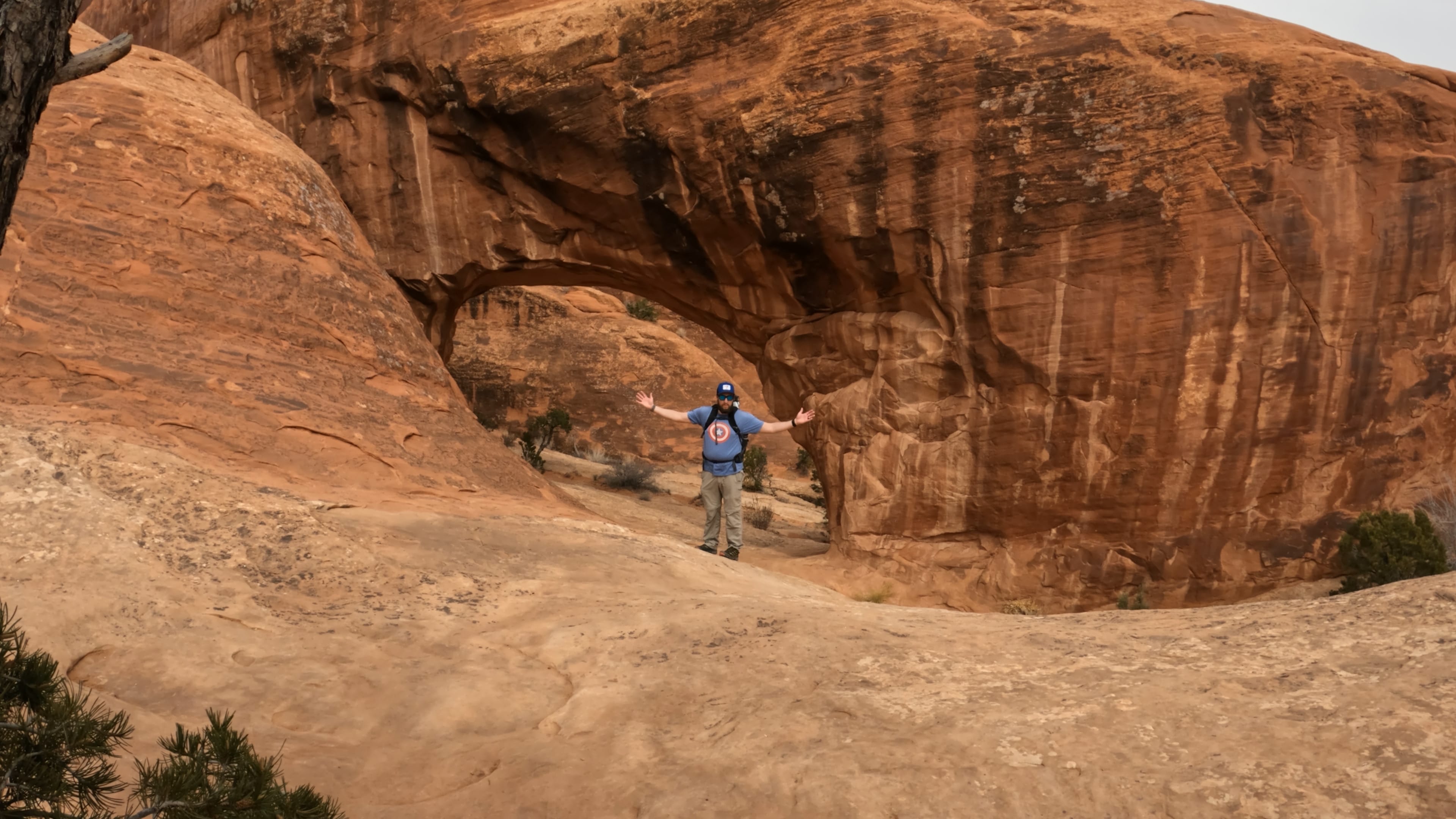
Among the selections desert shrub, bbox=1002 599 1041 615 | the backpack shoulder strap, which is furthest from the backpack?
desert shrub, bbox=1002 599 1041 615

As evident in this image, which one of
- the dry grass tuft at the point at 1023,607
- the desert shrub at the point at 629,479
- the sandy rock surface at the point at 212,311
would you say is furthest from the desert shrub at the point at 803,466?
the sandy rock surface at the point at 212,311

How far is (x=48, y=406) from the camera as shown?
5.97m

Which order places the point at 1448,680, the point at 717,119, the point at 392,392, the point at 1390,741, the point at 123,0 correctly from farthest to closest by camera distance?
the point at 123,0, the point at 717,119, the point at 392,392, the point at 1448,680, the point at 1390,741

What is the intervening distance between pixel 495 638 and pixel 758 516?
1258 centimetres

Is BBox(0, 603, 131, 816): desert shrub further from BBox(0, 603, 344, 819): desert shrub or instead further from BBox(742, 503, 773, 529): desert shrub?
BBox(742, 503, 773, 529): desert shrub

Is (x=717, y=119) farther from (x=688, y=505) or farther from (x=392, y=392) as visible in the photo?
(x=688, y=505)

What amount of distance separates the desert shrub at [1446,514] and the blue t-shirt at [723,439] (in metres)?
5.56

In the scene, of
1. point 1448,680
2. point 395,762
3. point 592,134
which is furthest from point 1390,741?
point 592,134

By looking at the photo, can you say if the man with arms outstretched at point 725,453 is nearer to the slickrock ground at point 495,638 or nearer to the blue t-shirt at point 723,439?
the blue t-shirt at point 723,439

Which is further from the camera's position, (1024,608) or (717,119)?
(717,119)

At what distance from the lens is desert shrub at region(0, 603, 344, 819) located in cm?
211

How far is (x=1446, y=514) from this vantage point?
9.12 metres

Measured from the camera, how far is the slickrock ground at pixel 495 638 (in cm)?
307

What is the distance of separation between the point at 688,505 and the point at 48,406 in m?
11.6
